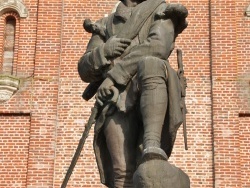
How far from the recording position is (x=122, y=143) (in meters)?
4.70

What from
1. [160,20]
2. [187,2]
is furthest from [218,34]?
[160,20]

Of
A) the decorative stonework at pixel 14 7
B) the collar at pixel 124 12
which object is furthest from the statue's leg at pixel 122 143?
the decorative stonework at pixel 14 7

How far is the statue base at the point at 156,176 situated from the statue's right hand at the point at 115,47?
0.93 meters

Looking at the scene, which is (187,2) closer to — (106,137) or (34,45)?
(34,45)

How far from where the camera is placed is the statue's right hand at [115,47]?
4.85 metres

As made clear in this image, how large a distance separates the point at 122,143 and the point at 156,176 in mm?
604

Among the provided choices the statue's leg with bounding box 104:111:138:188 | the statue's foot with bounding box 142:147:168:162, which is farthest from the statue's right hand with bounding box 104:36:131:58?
the statue's foot with bounding box 142:147:168:162

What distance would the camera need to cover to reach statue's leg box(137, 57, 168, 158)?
14.7ft

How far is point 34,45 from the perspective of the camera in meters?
14.0

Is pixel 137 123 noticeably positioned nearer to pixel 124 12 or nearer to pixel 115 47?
pixel 115 47

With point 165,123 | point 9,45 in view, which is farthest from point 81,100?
point 165,123

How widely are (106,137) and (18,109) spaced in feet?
29.6

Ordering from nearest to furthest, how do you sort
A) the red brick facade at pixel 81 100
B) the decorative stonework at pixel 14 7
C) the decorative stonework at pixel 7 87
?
the red brick facade at pixel 81 100
the decorative stonework at pixel 7 87
the decorative stonework at pixel 14 7

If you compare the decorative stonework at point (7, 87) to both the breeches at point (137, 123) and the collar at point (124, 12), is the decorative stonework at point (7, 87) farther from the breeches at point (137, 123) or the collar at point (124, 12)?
the breeches at point (137, 123)
